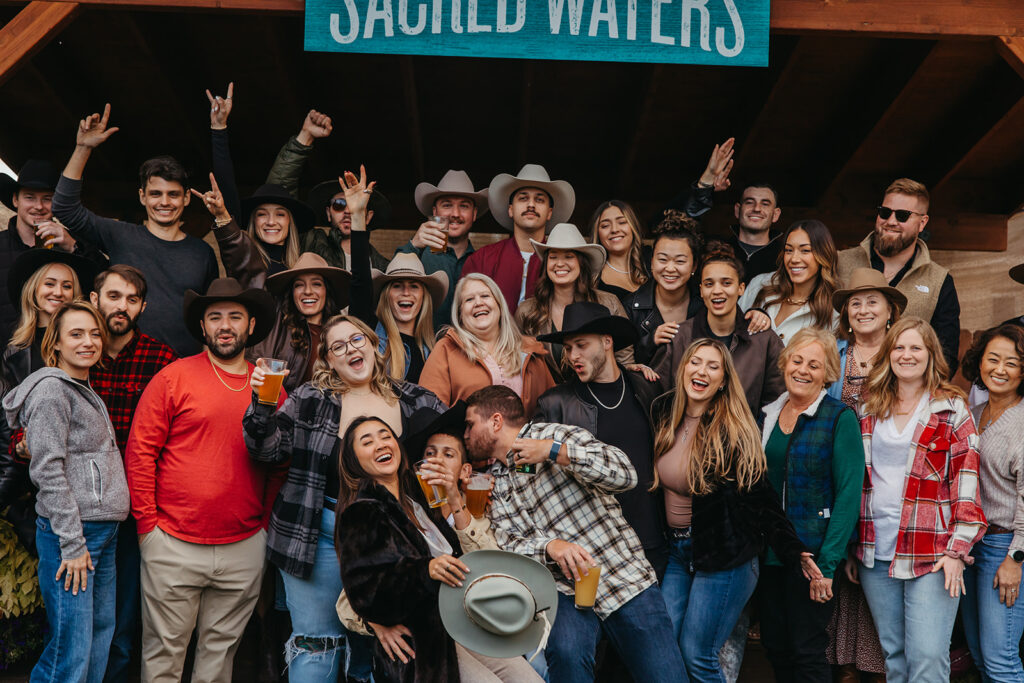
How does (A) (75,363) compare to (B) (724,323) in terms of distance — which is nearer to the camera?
(A) (75,363)

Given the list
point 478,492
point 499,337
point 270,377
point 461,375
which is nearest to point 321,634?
point 478,492

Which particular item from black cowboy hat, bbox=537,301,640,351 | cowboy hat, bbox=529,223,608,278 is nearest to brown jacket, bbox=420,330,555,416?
black cowboy hat, bbox=537,301,640,351

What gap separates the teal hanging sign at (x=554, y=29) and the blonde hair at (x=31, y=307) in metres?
1.91

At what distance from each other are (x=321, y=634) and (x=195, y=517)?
83 cm

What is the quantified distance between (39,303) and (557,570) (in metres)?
3.10

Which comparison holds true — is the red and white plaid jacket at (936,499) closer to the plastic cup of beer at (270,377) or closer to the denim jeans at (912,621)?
the denim jeans at (912,621)

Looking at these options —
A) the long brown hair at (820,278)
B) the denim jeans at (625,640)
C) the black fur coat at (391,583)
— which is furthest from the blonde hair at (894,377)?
the black fur coat at (391,583)

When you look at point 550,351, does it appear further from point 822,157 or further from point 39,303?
point 822,157

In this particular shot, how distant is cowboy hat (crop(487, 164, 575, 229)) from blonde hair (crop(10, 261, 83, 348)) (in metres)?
2.92

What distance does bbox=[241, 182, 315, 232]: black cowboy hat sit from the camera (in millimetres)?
6652

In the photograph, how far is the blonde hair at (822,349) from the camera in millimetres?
5184

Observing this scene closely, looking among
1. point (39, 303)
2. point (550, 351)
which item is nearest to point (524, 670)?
point (550, 351)

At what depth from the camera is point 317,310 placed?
6082 mm

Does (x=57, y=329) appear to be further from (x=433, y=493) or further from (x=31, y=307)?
(x=433, y=493)
